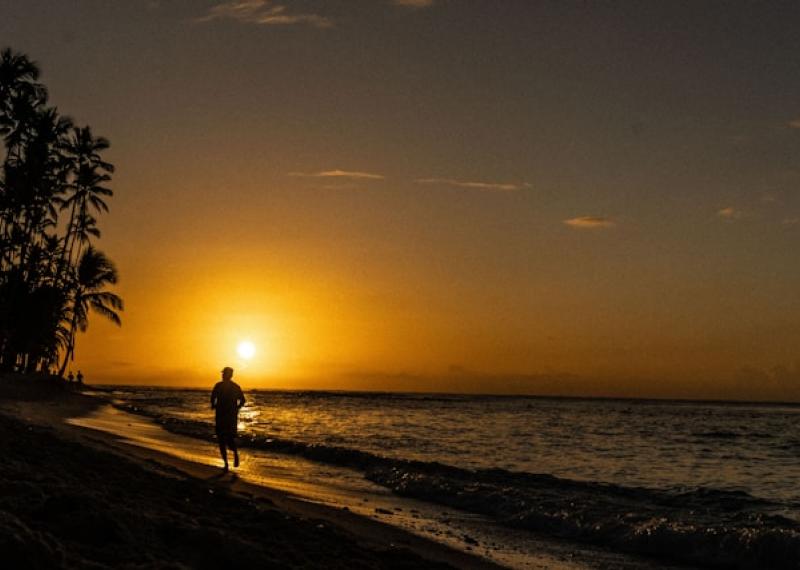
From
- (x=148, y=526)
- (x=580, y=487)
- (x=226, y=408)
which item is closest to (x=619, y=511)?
(x=580, y=487)

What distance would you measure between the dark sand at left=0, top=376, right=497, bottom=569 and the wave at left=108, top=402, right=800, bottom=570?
367cm

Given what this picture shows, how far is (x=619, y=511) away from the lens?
1404cm

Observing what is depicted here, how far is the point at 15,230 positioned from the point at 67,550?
51.1 metres

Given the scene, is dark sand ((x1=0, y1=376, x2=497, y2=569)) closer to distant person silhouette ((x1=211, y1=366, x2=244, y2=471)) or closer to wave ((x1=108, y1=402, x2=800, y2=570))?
wave ((x1=108, y1=402, x2=800, y2=570))

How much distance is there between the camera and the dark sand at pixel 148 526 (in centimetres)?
570

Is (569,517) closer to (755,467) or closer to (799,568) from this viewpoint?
(799,568)

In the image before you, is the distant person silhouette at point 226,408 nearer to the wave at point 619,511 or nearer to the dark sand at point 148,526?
the wave at point 619,511

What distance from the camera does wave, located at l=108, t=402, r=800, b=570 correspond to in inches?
458

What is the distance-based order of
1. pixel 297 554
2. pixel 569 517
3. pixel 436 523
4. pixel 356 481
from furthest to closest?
pixel 356 481 < pixel 569 517 < pixel 436 523 < pixel 297 554

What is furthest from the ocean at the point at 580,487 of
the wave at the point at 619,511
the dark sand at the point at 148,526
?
the dark sand at the point at 148,526

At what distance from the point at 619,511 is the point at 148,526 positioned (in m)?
9.83

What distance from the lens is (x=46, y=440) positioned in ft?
39.0

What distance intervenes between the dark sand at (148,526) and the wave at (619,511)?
12.0 ft

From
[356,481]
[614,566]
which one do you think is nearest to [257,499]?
[614,566]
